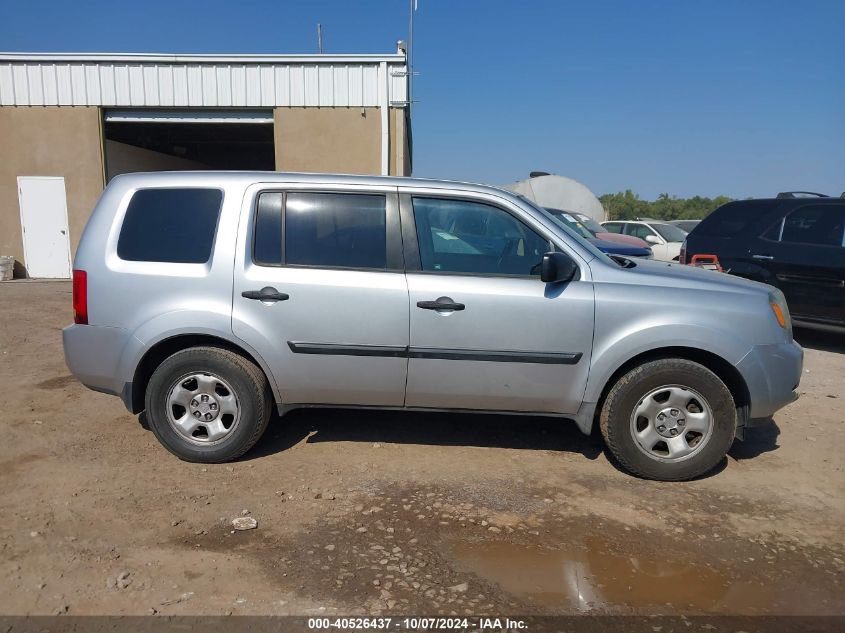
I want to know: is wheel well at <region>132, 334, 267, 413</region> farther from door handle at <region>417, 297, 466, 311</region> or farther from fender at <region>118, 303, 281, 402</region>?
door handle at <region>417, 297, 466, 311</region>

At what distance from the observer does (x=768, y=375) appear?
4.02 metres

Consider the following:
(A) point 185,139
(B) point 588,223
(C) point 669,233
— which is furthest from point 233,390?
(A) point 185,139

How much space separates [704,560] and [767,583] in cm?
29

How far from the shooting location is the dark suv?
741cm

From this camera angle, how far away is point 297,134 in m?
13.8

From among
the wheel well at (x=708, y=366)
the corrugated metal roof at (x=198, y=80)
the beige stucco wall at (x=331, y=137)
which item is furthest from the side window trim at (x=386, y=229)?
the corrugated metal roof at (x=198, y=80)

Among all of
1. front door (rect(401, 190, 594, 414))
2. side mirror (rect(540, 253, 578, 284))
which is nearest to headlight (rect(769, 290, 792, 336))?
front door (rect(401, 190, 594, 414))

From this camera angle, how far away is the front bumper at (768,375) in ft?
13.1

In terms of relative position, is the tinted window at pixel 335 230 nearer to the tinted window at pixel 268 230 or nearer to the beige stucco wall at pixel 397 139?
the tinted window at pixel 268 230

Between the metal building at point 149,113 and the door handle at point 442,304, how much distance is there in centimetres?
1029

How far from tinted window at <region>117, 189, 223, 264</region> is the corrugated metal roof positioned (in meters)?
10.0

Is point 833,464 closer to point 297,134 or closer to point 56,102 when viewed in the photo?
point 297,134

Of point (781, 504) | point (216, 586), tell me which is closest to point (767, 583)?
point (781, 504)

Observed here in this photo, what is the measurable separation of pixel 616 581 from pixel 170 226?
11.2ft
